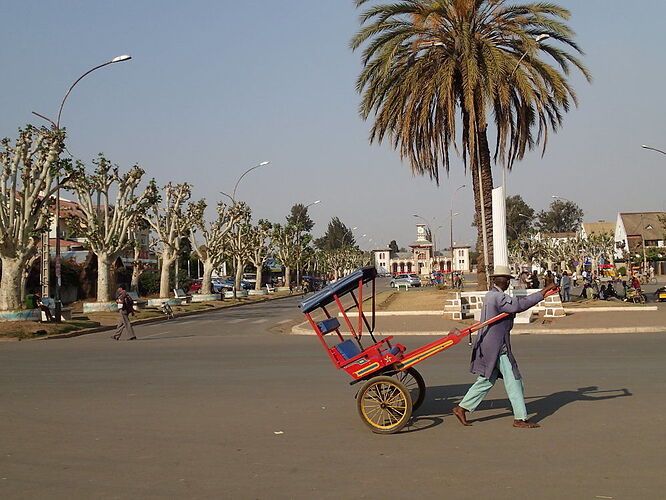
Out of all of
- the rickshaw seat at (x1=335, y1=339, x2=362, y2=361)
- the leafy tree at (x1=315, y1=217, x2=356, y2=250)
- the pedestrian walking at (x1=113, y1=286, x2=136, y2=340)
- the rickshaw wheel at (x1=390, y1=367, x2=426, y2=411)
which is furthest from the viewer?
the leafy tree at (x1=315, y1=217, x2=356, y2=250)

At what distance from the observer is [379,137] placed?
96.9 ft

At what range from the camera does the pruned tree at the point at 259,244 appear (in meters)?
71.6

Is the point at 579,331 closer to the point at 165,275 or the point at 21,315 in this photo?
the point at 21,315

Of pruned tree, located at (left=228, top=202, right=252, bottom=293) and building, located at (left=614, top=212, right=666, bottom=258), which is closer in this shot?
pruned tree, located at (left=228, top=202, right=252, bottom=293)

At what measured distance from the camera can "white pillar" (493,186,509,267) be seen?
25.0 m

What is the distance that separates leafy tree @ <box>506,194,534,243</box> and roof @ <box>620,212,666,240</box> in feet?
78.4

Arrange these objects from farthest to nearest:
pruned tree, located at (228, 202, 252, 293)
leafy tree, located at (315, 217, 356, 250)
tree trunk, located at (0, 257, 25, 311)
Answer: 1. leafy tree, located at (315, 217, 356, 250)
2. pruned tree, located at (228, 202, 252, 293)
3. tree trunk, located at (0, 257, 25, 311)

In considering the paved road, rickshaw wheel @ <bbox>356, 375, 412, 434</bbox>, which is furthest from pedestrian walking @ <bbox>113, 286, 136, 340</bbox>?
rickshaw wheel @ <bbox>356, 375, 412, 434</bbox>

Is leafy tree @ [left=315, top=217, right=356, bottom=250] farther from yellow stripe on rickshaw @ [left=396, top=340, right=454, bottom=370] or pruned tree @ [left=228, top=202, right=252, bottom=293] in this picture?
yellow stripe on rickshaw @ [left=396, top=340, right=454, bottom=370]

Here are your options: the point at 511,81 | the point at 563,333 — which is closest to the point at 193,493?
the point at 563,333

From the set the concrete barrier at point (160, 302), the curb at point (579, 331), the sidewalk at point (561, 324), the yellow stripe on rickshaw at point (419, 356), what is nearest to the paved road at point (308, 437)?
the yellow stripe on rickshaw at point (419, 356)

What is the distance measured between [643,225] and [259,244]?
68523 mm

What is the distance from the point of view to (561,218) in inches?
6058

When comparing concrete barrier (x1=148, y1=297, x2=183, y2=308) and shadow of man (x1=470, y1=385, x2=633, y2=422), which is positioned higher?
concrete barrier (x1=148, y1=297, x2=183, y2=308)
